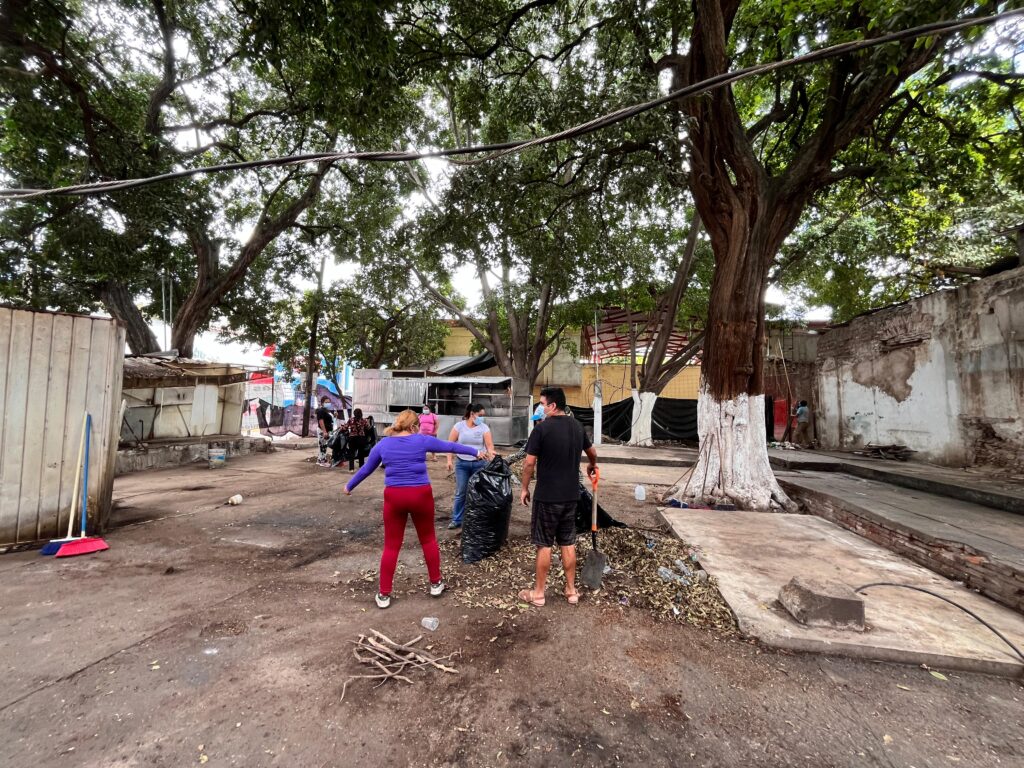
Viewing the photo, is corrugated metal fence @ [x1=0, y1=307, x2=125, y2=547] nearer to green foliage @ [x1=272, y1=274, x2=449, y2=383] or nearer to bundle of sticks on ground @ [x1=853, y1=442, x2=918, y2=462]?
green foliage @ [x1=272, y1=274, x2=449, y2=383]

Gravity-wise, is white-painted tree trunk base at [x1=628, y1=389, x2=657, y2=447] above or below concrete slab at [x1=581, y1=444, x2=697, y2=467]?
above

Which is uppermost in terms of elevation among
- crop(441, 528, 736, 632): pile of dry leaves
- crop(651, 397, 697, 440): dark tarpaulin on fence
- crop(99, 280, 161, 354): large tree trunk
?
crop(99, 280, 161, 354): large tree trunk

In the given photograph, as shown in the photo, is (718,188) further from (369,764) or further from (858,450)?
(858,450)

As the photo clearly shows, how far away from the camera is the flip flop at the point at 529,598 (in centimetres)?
346

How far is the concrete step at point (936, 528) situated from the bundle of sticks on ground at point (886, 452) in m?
3.01

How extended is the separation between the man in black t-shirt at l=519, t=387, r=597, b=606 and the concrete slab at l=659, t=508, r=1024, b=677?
1.30 m

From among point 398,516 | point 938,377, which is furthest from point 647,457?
point 398,516

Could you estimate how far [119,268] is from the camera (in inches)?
397

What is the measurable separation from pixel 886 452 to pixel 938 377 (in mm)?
2023

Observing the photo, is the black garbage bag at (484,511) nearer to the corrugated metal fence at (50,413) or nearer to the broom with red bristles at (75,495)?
the broom with red bristles at (75,495)

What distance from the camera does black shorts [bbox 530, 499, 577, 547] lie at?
11.4 ft

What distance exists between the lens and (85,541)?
460 cm

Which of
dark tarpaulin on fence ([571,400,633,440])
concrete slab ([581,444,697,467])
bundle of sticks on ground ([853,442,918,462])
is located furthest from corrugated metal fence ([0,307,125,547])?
bundle of sticks on ground ([853,442,918,462])

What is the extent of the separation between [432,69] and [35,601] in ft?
25.1
